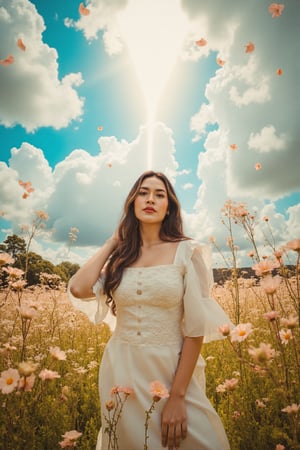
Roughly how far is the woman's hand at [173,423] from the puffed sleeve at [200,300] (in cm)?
37

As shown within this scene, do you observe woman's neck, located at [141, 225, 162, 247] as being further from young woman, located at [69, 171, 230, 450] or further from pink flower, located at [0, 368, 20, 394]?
pink flower, located at [0, 368, 20, 394]

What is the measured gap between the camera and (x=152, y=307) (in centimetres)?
183

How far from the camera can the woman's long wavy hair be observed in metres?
2.14

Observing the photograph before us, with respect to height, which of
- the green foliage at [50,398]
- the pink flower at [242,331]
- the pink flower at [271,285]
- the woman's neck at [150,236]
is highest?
the woman's neck at [150,236]

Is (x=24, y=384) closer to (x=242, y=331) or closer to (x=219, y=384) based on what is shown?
(x=242, y=331)

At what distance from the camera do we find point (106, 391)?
185 cm

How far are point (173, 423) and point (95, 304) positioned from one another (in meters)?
0.99

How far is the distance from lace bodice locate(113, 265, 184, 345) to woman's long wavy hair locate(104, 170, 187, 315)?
228 millimetres

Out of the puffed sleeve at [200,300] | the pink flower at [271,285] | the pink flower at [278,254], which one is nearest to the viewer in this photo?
the pink flower at [271,285]

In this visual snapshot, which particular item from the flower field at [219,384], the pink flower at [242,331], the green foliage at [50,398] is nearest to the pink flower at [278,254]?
the flower field at [219,384]

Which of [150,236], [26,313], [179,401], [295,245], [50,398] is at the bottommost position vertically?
[50,398]

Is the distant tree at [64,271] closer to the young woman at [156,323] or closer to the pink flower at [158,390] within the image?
the young woman at [156,323]

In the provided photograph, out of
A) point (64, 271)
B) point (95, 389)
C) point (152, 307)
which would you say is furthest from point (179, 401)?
point (64, 271)

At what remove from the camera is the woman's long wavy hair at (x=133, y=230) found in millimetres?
2139
